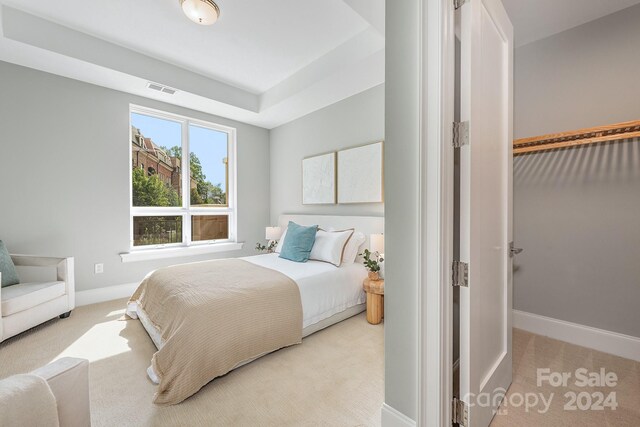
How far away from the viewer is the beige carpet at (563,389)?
4.91 feet

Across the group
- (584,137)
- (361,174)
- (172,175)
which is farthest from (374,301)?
(172,175)

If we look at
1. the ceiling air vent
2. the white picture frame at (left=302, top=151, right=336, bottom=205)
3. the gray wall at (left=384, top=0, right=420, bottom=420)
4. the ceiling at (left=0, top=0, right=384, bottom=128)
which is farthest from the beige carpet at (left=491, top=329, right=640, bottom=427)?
the ceiling air vent

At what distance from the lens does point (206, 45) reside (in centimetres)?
286

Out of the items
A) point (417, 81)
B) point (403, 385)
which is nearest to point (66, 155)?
point (417, 81)

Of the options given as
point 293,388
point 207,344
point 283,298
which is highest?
point 283,298

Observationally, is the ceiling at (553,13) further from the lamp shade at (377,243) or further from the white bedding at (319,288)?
the white bedding at (319,288)

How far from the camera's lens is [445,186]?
46.0 inches

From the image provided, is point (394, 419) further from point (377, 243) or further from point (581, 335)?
point (581, 335)

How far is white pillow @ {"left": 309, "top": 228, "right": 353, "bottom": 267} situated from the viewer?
304 cm

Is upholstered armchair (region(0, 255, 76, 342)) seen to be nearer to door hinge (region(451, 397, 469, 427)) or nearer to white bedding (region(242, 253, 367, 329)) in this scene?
white bedding (region(242, 253, 367, 329))

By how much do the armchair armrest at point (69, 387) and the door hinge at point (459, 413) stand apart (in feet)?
4.89

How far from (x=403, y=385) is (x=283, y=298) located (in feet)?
3.84

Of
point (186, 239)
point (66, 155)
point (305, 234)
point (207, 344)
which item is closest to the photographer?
point (207, 344)

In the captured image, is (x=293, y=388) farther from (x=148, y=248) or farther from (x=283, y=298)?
(x=148, y=248)
